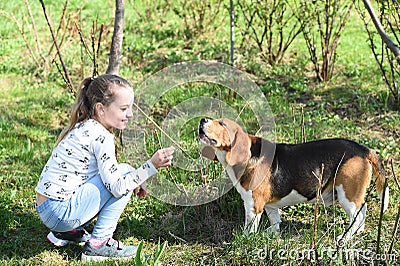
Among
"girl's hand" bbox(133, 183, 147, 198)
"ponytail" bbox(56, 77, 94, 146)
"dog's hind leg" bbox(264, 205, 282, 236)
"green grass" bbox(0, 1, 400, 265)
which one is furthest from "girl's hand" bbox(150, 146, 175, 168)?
"dog's hind leg" bbox(264, 205, 282, 236)

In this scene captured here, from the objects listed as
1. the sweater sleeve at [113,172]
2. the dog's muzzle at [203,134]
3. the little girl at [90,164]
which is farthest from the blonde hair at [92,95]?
the dog's muzzle at [203,134]

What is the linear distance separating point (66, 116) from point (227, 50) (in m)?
2.60

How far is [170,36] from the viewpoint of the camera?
8.82 metres

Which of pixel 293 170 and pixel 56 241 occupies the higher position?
pixel 293 170

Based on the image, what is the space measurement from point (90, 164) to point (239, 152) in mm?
951

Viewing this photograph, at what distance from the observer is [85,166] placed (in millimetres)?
3740

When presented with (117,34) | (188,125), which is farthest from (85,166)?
(188,125)

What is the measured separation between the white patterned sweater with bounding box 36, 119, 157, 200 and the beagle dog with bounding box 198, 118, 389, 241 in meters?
0.57

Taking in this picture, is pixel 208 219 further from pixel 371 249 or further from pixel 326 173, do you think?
pixel 371 249

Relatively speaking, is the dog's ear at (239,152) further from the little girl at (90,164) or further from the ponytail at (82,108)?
the ponytail at (82,108)

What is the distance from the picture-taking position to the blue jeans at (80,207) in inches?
146

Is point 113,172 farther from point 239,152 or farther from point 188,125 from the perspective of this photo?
point 188,125

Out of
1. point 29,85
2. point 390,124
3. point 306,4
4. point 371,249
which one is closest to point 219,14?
Answer: point 306,4

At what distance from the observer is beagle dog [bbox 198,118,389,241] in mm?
3904
